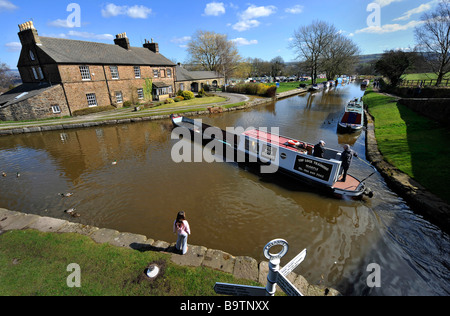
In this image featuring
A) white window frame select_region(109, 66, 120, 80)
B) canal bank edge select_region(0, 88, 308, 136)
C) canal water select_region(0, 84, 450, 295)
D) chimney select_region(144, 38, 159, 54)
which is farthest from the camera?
chimney select_region(144, 38, 159, 54)

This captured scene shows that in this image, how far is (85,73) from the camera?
27.1 m

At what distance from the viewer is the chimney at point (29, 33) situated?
24672mm

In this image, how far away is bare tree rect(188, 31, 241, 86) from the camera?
2249 inches

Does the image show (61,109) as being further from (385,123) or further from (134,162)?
(385,123)

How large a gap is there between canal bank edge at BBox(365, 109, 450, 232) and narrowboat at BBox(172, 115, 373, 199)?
1.64 meters

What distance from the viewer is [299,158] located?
439 inches

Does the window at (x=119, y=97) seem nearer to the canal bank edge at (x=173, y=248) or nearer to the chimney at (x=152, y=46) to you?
the chimney at (x=152, y=46)

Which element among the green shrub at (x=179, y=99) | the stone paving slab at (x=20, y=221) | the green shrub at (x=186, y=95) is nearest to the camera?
the stone paving slab at (x=20, y=221)

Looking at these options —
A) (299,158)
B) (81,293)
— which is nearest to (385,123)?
(299,158)

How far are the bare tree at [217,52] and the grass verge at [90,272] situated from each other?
54585mm

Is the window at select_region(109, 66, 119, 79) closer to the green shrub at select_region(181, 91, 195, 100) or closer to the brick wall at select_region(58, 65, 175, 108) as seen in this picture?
the brick wall at select_region(58, 65, 175, 108)

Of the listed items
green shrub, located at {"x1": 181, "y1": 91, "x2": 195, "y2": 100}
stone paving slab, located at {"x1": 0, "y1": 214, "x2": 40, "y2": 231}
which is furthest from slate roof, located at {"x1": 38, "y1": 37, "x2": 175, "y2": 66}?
stone paving slab, located at {"x1": 0, "y1": 214, "x2": 40, "y2": 231}

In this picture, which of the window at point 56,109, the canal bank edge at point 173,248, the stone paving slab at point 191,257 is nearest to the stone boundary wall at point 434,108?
the canal bank edge at point 173,248

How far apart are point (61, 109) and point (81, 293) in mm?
28746
